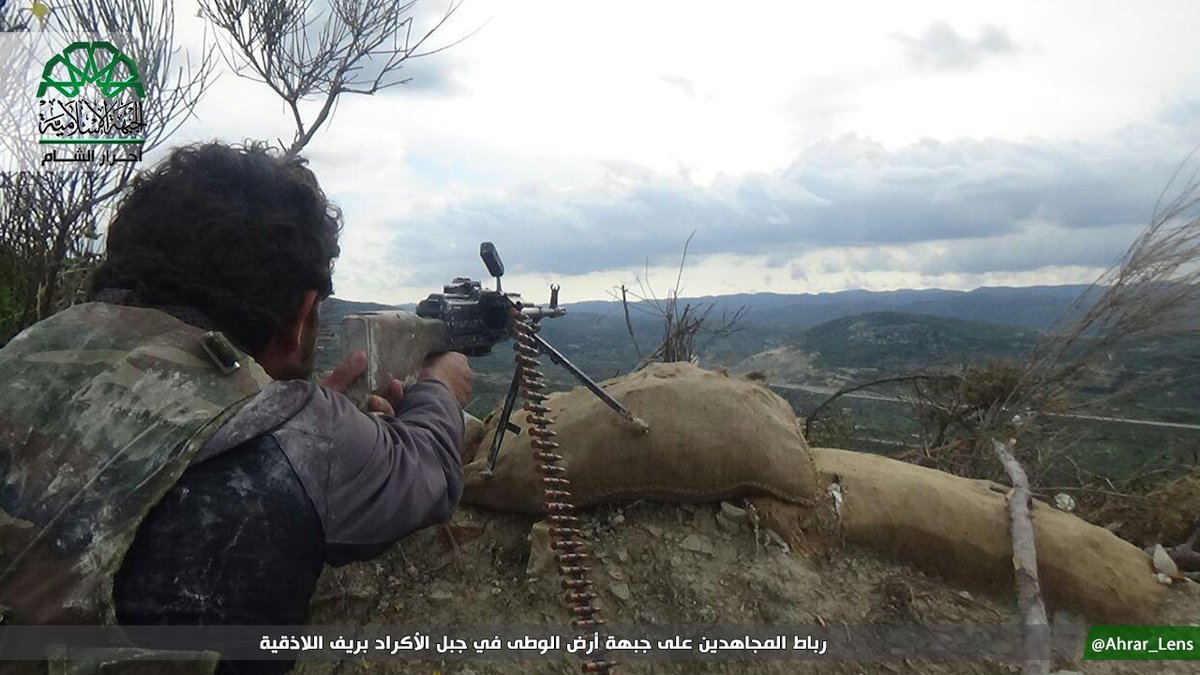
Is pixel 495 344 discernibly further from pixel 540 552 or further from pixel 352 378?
pixel 540 552

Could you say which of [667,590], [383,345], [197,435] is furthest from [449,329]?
[667,590]

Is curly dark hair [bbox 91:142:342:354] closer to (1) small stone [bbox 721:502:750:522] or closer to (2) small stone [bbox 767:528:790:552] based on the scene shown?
(1) small stone [bbox 721:502:750:522]

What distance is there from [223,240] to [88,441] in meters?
0.55

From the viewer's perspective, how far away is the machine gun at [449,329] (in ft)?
7.75

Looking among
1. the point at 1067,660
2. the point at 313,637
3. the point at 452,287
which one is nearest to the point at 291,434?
the point at 313,637

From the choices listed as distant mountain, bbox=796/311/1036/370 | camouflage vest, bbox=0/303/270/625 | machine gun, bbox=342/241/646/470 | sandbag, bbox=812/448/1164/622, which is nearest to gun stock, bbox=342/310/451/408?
machine gun, bbox=342/241/646/470

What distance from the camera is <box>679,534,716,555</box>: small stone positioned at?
3572 millimetres

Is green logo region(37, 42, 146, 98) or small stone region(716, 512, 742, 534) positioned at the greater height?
green logo region(37, 42, 146, 98)

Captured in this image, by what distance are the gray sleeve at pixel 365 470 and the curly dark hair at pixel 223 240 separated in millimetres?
292

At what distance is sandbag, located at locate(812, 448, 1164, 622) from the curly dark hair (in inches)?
110

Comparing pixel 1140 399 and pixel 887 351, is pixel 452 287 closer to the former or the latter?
pixel 1140 399

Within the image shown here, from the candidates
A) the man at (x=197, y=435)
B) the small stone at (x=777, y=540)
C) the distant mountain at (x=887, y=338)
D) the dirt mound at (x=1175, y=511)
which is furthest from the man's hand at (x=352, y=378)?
the distant mountain at (x=887, y=338)

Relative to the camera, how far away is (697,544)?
11.8 feet

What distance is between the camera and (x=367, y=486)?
1881 millimetres
